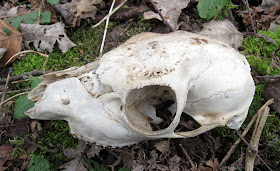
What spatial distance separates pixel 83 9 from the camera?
12.0 feet

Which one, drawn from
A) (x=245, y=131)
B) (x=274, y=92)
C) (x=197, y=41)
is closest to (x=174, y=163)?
(x=245, y=131)

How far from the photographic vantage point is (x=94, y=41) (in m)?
3.54

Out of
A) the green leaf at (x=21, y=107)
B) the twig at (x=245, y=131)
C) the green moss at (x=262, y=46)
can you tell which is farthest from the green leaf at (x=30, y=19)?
the twig at (x=245, y=131)

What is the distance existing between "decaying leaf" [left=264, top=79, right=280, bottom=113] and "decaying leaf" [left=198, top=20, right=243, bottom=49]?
0.78m

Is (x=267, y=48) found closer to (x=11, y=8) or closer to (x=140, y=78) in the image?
(x=140, y=78)

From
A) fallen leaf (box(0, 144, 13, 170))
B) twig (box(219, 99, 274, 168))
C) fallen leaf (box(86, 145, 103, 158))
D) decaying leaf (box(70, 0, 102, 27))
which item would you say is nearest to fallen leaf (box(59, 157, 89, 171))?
fallen leaf (box(86, 145, 103, 158))

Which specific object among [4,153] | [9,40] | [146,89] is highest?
[146,89]

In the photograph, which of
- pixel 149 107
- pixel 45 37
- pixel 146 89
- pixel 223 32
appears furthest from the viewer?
pixel 45 37

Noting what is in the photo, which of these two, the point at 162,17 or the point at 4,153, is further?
the point at 162,17

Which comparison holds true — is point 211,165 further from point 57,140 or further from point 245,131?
point 57,140

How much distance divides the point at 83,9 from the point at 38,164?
2294 mm

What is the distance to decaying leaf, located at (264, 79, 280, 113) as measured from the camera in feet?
9.09

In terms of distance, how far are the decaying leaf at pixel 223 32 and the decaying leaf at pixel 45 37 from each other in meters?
1.95

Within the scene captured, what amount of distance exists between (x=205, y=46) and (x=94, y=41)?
183cm
